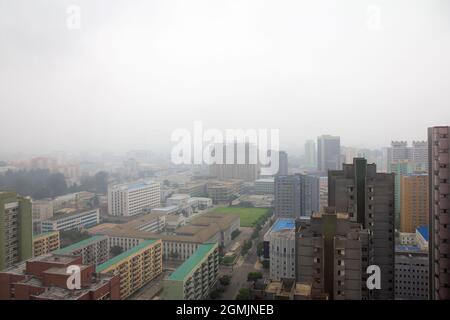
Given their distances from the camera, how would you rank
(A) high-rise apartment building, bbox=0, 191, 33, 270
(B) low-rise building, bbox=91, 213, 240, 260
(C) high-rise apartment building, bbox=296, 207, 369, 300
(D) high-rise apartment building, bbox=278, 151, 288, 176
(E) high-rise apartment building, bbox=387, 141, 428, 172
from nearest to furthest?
(C) high-rise apartment building, bbox=296, 207, 369, 300 < (A) high-rise apartment building, bbox=0, 191, 33, 270 < (B) low-rise building, bbox=91, 213, 240, 260 < (E) high-rise apartment building, bbox=387, 141, 428, 172 < (D) high-rise apartment building, bbox=278, 151, 288, 176

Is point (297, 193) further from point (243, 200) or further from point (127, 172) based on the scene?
point (127, 172)

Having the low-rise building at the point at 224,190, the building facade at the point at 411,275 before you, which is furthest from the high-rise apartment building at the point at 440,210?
the low-rise building at the point at 224,190

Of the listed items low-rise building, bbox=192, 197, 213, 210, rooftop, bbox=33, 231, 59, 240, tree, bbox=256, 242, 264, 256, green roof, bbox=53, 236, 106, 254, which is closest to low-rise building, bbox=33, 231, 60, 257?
rooftop, bbox=33, 231, 59, 240

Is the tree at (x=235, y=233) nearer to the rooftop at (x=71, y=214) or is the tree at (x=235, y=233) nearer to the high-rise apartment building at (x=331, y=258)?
the rooftop at (x=71, y=214)

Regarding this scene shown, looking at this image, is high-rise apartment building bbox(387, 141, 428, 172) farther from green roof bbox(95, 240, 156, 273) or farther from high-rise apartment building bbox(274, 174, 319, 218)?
green roof bbox(95, 240, 156, 273)

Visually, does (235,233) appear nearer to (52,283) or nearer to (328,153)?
(328,153)
